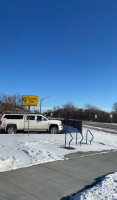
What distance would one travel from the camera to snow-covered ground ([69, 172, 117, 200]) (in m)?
4.22

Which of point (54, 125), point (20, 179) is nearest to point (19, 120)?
point (54, 125)

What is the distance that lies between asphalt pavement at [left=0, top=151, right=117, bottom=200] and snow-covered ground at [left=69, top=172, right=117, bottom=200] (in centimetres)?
31

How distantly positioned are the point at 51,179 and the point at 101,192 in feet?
4.89

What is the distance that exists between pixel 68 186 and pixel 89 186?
0.54 metres

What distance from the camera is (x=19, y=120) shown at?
1628 centimetres

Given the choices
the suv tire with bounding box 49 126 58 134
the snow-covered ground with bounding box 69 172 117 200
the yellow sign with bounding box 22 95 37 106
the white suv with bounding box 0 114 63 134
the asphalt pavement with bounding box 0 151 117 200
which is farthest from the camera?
the yellow sign with bounding box 22 95 37 106

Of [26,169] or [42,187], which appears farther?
[26,169]

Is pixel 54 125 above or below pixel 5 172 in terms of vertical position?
above

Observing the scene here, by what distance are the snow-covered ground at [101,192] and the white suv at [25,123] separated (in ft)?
34.8

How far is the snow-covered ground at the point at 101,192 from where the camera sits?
4.22 meters

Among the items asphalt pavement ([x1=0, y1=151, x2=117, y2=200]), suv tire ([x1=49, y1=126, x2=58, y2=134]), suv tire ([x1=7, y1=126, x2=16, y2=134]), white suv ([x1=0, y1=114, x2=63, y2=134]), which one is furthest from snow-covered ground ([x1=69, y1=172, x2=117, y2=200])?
suv tire ([x1=49, y1=126, x2=58, y2=134])

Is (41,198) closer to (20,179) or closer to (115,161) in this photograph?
(20,179)

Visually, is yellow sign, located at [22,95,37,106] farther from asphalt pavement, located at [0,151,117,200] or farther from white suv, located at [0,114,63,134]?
asphalt pavement, located at [0,151,117,200]

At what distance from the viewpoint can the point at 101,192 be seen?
4520 millimetres
